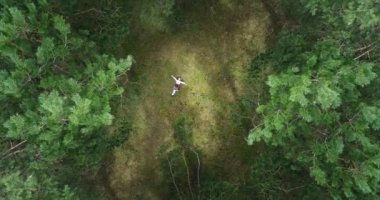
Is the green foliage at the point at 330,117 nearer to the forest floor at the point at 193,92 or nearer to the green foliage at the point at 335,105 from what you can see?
the green foliage at the point at 335,105

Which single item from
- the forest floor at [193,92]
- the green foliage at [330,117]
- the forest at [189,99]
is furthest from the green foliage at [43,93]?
the forest floor at [193,92]

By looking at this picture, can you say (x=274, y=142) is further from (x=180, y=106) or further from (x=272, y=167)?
(x=180, y=106)

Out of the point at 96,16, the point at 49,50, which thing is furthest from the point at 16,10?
the point at 96,16

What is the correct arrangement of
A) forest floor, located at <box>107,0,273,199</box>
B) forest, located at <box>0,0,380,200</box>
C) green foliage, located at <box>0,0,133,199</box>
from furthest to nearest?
forest floor, located at <box>107,0,273,199</box>
forest, located at <box>0,0,380,200</box>
green foliage, located at <box>0,0,133,199</box>

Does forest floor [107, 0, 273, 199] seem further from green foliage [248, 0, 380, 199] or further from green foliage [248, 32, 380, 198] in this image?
green foliage [248, 32, 380, 198]

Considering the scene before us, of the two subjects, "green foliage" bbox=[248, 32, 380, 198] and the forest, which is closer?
"green foliage" bbox=[248, 32, 380, 198]

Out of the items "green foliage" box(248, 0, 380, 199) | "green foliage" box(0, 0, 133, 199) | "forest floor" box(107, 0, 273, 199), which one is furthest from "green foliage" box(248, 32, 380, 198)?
"forest floor" box(107, 0, 273, 199)
